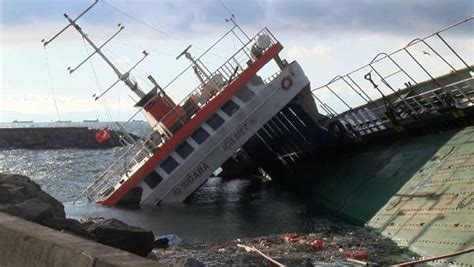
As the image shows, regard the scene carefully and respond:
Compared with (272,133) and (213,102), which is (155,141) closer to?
(213,102)

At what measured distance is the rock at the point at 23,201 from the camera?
9.97m

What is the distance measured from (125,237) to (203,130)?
1203 centimetres

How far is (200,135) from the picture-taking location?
73.9ft

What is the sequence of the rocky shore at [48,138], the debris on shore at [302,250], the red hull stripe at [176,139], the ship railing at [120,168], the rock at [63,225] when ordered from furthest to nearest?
the rocky shore at [48,138]
the ship railing at [120,168]
the red hull stripe at [176,139]
the debris on shore at [302,250]
the rock at [63,225]

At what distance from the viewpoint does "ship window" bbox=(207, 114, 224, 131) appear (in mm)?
22547

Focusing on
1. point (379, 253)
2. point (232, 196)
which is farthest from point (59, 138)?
point (379, 253)

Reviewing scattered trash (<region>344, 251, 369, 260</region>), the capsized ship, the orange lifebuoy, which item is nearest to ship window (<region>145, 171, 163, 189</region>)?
the capsized ship

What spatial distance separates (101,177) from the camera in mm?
23781

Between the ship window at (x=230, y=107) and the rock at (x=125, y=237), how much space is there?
12020mm

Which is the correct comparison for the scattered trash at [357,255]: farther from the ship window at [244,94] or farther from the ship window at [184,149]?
the ship window at [244,94]

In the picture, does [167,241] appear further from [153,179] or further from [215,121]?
[215,121]

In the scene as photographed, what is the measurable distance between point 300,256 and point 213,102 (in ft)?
34.1

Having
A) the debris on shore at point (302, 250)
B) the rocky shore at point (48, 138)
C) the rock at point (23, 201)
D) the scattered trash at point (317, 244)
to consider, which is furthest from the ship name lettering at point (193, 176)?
the rocky shore at point (48, 138)

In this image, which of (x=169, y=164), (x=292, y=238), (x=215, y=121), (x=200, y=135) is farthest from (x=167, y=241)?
(x=215, y=121)
